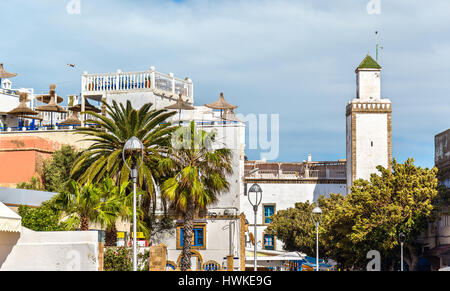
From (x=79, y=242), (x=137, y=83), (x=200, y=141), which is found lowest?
(x=79, y=242)

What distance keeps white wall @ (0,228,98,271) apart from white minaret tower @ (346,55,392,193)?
4779 centimetres

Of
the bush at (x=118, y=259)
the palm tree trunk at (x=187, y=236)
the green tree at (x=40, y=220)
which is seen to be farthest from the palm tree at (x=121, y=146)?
the green tree at (x=40, y=220)

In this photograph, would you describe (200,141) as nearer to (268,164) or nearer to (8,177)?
(8,177)

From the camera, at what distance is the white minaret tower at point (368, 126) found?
71775 millimetres

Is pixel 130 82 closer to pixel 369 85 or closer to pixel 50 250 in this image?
pixel 369 85

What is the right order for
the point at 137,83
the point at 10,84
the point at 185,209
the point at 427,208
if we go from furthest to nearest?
the point at 10,84
the point at 137,83
the point at 427,208
the point at 185,209

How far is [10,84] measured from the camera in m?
66.4

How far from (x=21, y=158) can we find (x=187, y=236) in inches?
698

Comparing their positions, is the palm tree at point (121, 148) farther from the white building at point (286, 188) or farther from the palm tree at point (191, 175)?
the white building at point (286, 188)

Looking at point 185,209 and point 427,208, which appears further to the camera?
point 427,208

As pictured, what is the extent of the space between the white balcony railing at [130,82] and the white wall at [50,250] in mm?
27551
